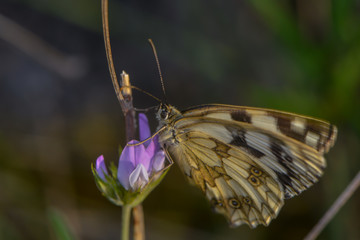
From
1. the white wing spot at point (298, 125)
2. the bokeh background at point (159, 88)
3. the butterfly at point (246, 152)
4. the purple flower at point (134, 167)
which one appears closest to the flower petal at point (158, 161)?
the purple flower at point (134, 167)

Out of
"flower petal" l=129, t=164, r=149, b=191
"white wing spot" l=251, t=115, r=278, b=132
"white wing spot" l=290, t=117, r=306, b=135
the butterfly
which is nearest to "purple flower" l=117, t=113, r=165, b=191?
"flower petal" l=129, t=164, r=149, b=191

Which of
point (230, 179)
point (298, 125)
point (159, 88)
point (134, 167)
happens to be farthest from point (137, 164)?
point (159, 88)

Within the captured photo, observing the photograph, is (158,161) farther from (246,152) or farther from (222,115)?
(246,152)

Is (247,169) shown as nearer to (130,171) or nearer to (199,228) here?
(130,171)

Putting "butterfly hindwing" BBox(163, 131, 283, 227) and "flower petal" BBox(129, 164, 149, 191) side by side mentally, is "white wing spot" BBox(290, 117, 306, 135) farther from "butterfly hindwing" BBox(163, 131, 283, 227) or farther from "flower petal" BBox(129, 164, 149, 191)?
"flower petal" BBox(129, 164, 149, 191)

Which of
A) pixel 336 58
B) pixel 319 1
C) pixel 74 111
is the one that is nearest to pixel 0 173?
pixel 74 111

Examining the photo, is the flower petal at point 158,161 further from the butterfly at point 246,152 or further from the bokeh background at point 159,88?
the bokeh background at point 159,88
